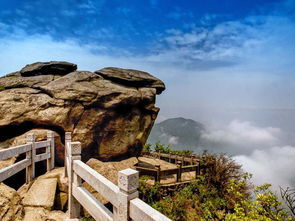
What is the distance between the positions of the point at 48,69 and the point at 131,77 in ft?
18.7

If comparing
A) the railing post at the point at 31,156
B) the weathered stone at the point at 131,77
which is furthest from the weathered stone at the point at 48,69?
the railing post at the point at 31,156

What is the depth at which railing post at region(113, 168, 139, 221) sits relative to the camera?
7.86 feet

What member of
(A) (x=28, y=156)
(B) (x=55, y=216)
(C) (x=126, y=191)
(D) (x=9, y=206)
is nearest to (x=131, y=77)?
(A) (x=28, y=156)

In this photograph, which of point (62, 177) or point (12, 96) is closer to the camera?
point (62, 177)

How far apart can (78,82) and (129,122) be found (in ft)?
13.0

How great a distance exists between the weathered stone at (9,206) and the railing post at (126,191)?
126 inches

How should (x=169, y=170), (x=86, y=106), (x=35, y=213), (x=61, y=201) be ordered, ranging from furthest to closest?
(x=86, y=106) → (x=169, y=170) → (x=61, y=201) → (x=35, y=213)

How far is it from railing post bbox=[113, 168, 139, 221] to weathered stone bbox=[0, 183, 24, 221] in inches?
126

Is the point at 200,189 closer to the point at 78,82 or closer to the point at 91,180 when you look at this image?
the point at 91,180

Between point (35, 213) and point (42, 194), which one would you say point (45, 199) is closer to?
point (42, 194)

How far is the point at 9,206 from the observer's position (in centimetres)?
439

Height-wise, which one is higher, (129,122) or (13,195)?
(129,122)

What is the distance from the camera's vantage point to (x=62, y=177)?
6773 mm

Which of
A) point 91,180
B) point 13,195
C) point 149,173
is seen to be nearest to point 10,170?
point 13,195
